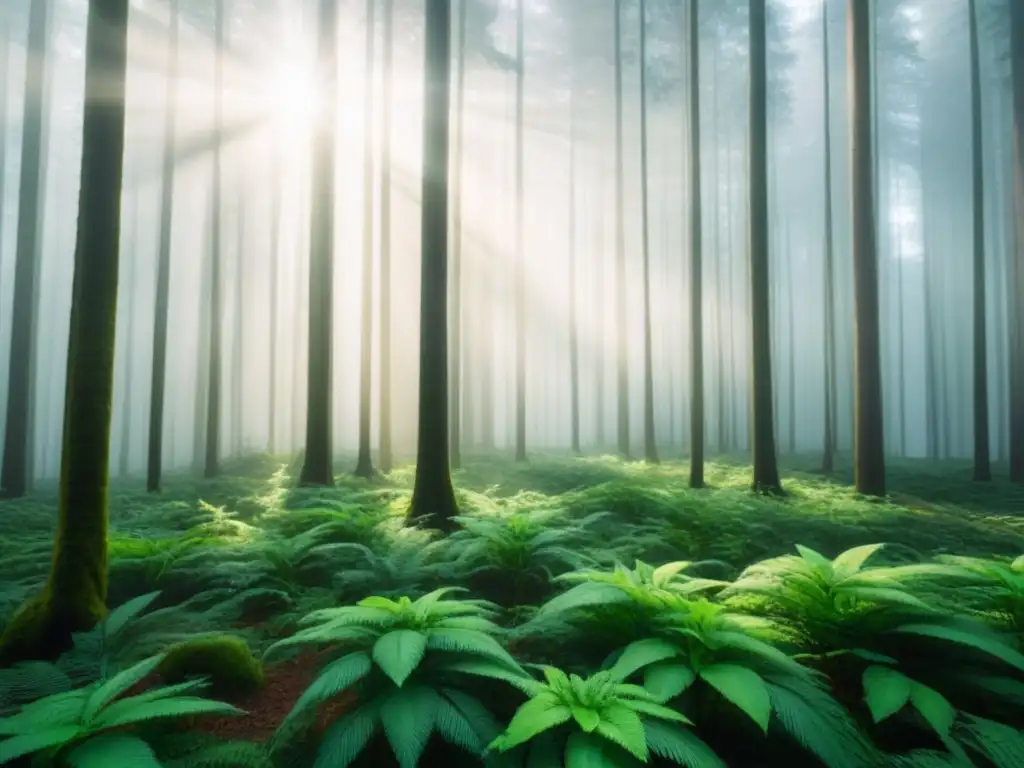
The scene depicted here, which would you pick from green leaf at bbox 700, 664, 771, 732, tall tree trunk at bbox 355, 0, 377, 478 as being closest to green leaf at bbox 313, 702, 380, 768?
green leaf at bbox 700, 664, 771, 732

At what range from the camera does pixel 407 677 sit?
10.1 ft

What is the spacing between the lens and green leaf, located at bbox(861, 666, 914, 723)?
8.93 ft

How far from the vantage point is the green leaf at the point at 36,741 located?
225 cm

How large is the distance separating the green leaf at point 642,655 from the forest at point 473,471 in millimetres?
51

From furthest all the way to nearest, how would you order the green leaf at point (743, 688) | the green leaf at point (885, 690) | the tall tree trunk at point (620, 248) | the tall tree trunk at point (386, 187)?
the tall tree trunk at point (620, 248) < the tall tree trunk at point (386, 187) < the green leaf at point (885, 690) < the green leaf at point (743, 688)

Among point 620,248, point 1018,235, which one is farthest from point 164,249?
point 1018,235

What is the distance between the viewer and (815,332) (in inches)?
2351

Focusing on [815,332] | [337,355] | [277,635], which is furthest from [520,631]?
[815,332]

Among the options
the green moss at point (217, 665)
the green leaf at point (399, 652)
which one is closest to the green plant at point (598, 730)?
the green leaf at point (399, 652)

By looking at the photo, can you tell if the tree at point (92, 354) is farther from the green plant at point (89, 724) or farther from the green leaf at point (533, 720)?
the green leaf at point (533, 720)

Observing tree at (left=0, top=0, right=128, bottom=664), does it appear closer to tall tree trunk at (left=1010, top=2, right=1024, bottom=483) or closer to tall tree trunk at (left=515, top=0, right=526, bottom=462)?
tall tree trunk at (left=515, top=0, right=526, bottom=462)

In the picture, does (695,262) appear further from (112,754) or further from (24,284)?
(24,284)

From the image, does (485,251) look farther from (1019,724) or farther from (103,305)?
(1019,724)

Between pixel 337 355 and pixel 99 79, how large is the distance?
45.6 metres
